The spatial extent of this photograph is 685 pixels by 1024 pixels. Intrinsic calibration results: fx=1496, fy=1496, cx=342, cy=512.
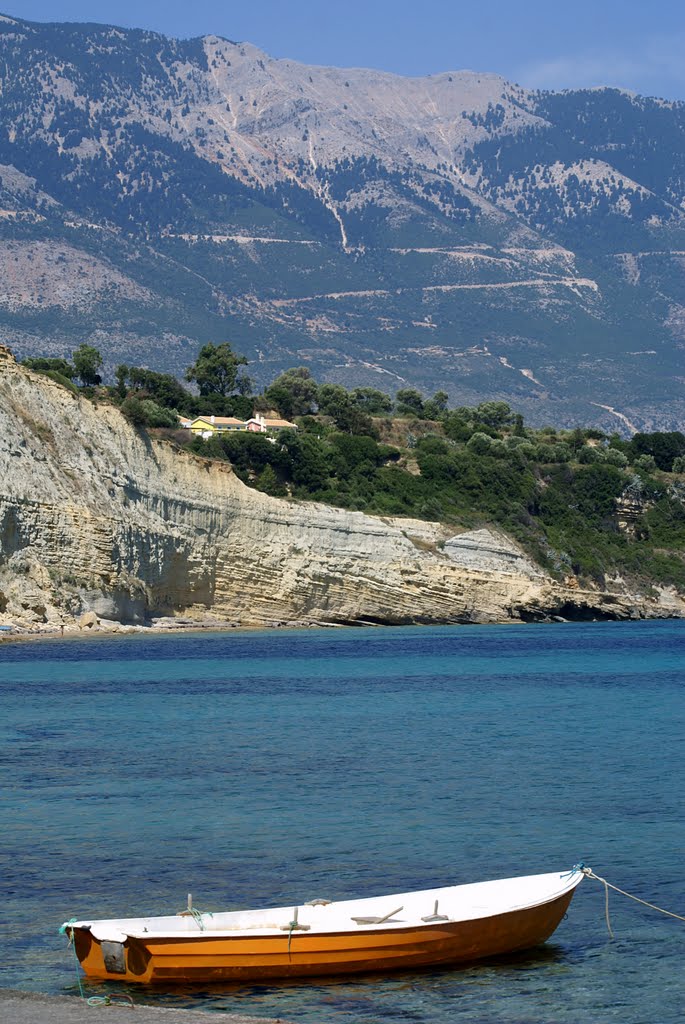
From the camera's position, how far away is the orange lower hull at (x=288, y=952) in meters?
11.9

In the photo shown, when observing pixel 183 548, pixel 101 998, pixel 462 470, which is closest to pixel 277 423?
pixel 462 470

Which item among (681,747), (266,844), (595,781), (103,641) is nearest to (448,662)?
(103,641)

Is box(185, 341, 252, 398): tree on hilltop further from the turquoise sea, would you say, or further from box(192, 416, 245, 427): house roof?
the turquoise sea

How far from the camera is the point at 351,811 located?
19656mm

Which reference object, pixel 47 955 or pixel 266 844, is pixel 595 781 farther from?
pixel 47 955

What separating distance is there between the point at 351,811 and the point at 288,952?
302 inches

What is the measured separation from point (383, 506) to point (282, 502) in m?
13.3

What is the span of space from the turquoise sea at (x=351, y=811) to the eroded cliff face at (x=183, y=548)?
37.7 ft

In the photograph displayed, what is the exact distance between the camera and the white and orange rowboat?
1193cm

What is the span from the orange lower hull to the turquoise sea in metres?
0.17

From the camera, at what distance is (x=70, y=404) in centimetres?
5497

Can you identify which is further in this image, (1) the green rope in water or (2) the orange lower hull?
(2) the orange lower hull

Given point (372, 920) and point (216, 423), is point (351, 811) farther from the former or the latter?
point (216, 423)

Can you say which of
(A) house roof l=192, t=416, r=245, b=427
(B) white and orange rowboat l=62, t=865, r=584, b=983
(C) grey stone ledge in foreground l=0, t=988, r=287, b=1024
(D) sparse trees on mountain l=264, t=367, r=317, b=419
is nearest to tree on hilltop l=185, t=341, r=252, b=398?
(D) sparse trees on mountain l=264, t=367, r=317, b=419
